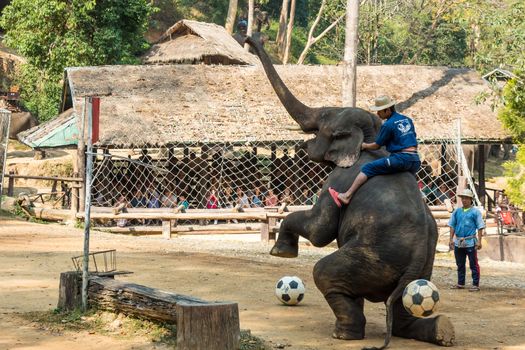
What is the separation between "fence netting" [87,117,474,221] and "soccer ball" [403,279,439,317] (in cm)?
1524

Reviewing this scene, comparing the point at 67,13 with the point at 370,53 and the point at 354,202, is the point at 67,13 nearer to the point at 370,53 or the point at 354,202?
the point at 370,53

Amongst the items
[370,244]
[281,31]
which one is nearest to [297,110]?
[370,244]

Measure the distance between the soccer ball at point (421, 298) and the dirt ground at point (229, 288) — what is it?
56cm

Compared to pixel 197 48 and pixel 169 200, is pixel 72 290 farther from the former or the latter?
pixel 197 48

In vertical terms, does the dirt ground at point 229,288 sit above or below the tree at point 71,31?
below

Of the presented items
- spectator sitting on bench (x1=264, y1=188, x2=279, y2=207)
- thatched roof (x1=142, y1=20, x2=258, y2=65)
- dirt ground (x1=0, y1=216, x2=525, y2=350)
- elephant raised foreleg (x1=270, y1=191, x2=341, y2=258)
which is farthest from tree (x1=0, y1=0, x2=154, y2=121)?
elephant raised foreleg (x1=270, y1=191, x2=341, y2=258)

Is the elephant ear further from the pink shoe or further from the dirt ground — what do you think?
the dirt ground

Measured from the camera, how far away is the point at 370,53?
167 feet

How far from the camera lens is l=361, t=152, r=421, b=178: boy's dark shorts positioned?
10.4 m

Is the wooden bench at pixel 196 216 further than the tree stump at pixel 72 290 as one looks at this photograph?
Yes

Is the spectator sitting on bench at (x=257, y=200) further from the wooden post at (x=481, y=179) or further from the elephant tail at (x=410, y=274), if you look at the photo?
the elephant tail at (x=410, y=274)

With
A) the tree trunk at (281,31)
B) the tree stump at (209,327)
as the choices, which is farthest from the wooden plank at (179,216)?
the tree trunk at (281,31)

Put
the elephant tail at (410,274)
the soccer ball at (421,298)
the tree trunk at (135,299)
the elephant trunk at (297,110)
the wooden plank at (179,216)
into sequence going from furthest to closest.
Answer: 1. the wooden plank at (179,216)
2. the elephant trunk at (297,110)
3. the elephant tail at (410,274)
4. the tree trunk at (135,299)
5. the soccer ball at (421,298)

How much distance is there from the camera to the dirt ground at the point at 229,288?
1025 centimetres
